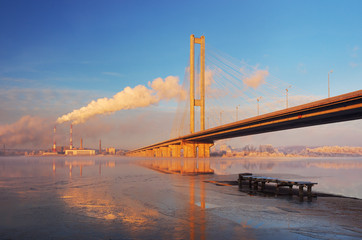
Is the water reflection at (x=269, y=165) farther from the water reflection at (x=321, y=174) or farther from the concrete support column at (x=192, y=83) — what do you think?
the concrete support column at (x=192, y=83)

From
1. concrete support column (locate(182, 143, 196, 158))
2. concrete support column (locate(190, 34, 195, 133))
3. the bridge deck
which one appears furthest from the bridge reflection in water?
concrete support column (locate(182, 143, 196, 158))

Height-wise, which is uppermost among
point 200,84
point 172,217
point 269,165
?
point 200,84

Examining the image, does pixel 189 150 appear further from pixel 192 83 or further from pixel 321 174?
pixel 321 174

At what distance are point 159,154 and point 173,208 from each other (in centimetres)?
16456

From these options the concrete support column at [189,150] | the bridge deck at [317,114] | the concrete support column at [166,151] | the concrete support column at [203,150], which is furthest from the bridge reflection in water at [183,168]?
the concrete support column at [166,151]

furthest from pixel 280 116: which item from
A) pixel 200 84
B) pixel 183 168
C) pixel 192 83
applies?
pixel 192 83

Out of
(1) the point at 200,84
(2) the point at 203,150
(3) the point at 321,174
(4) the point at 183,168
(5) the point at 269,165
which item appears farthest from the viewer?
(2) the point at 203,150

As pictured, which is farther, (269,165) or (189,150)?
(189,150)

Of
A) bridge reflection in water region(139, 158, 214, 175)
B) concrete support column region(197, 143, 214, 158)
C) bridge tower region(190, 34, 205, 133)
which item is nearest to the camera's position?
bridge reflection in water region(139, 158, 214, 175)

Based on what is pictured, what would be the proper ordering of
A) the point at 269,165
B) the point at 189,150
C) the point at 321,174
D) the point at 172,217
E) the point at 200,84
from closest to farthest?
the point at 172,217 < the point at 321,174 < the point at 269,165 < the point at 200,84 < the point at 189,150

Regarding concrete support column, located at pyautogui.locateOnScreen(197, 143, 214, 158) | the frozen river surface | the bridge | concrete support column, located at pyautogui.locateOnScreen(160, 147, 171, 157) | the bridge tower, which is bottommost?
concrete support column, located at pyautogui.locateOnScreen(160, 147, 171, 157)

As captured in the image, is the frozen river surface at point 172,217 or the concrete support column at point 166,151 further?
the concrete support column at point 166,151

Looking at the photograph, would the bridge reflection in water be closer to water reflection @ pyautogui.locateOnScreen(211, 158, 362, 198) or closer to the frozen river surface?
water reflection @ pyautogui.locateOnScreen(211, 158, 362, 198)

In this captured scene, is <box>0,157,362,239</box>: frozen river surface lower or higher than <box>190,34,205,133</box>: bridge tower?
lower
